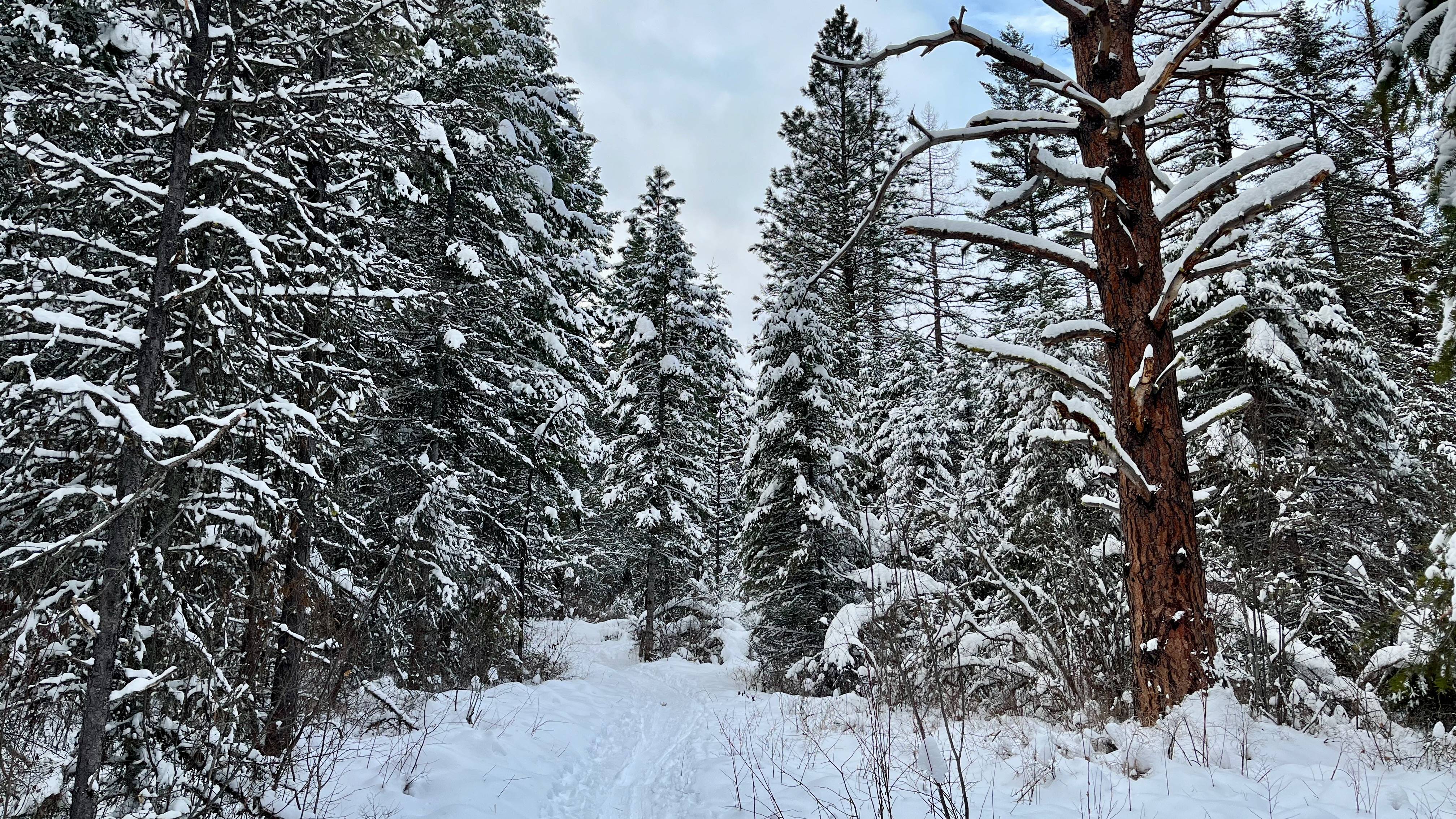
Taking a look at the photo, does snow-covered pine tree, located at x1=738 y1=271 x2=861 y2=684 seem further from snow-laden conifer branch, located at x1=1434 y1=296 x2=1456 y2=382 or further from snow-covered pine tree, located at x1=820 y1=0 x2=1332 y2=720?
snow-laden conifer branch, located at x1=1434 y1=296 x2=1456 y2=382

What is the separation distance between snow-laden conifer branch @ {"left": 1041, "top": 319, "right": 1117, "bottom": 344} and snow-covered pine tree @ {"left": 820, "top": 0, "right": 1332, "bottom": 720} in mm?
13

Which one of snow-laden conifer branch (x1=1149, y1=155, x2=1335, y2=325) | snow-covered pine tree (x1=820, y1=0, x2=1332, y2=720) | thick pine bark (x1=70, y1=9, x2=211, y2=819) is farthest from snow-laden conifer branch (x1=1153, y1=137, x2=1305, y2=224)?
thick pine bark (x1=70, y1=9, x2=211, y2=819)

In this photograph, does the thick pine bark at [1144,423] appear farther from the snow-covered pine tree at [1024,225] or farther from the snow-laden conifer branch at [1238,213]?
the snow-covered pine tree at [1024,225]

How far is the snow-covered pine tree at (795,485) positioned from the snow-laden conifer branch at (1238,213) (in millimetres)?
9868

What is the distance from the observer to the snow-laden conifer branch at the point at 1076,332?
12.1ft

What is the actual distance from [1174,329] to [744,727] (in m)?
5.85

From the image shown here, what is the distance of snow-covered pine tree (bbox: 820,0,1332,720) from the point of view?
354 centimetres

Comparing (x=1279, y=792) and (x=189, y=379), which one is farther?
(x=189, y=379)

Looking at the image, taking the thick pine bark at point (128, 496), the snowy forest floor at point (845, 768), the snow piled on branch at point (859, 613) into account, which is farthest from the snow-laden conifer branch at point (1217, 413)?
the thick pine bark at point (128, 496)

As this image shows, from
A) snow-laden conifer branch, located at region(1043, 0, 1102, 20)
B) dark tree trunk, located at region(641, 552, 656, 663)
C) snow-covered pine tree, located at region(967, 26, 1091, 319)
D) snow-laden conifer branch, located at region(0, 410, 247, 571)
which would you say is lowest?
dark tree trunk, located at region(641, 552, 656, 663)

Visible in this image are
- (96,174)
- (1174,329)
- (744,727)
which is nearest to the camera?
(96,174)

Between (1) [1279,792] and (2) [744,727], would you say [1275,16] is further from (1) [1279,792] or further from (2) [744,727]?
(2) [744,727]

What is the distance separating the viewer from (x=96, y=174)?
10.2 feet

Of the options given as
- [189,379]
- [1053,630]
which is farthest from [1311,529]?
[189,379]
